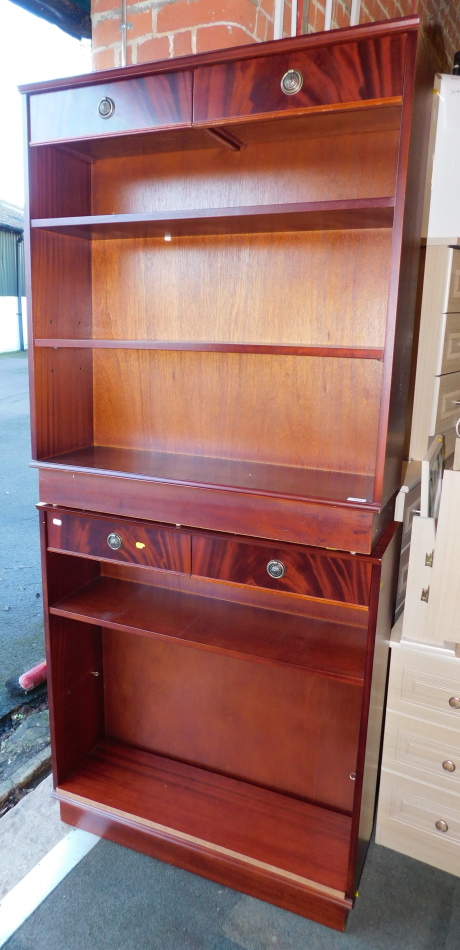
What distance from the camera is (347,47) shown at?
1.25 m

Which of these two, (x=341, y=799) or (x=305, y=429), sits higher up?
(x=305, y=429)

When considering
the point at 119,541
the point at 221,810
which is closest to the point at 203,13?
the point at 119,541

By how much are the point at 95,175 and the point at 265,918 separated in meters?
2.08

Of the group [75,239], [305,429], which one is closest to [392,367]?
[305,429]

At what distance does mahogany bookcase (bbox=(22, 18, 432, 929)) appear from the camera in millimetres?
1406

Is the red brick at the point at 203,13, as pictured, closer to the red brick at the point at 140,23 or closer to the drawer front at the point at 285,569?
the red brick at the point at 140,23

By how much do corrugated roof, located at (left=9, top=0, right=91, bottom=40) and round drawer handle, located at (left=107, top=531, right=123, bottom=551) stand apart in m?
1.43

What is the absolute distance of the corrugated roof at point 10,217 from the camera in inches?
414

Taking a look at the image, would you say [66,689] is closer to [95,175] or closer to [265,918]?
[265,918]

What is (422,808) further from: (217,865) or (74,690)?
(74,690)

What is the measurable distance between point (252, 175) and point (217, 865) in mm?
1856

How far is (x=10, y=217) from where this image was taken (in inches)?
427

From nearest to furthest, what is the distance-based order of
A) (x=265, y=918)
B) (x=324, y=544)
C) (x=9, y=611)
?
(x=324, y=544)
(x=265, y=918)
(x=9, y=611)

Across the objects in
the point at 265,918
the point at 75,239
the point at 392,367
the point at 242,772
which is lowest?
the point at 265,918
